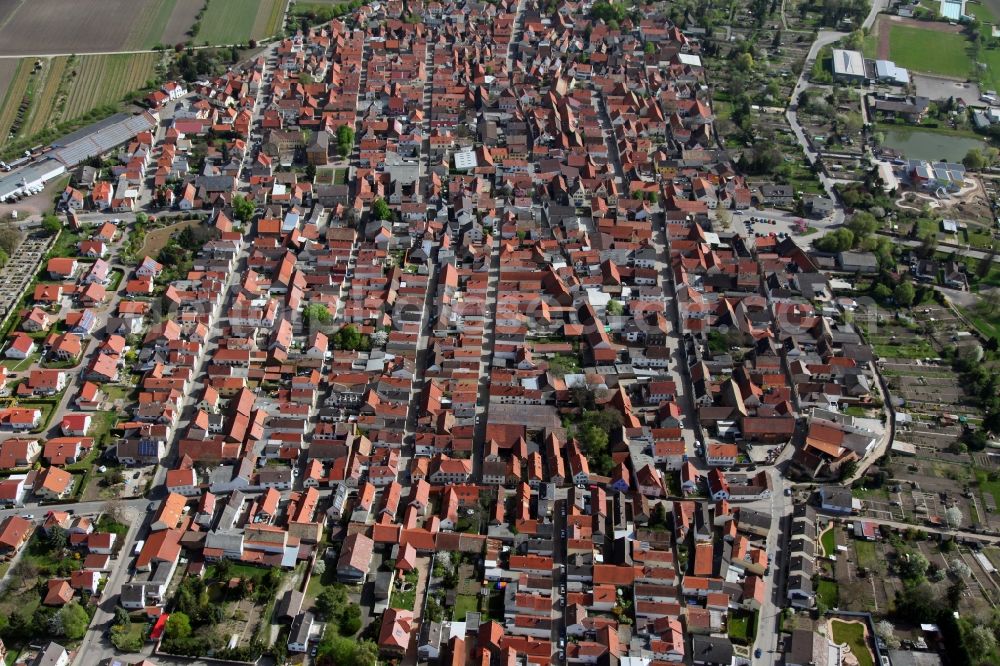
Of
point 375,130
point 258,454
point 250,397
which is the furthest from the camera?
point 375,130

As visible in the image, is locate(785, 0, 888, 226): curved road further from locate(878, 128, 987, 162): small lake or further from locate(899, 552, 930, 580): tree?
locate(899, 552, 930, 580): tree

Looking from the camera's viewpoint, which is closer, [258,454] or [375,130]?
[258,454]

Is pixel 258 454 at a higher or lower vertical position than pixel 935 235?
lower

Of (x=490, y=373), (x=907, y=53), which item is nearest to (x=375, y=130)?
(x=490, y=373)

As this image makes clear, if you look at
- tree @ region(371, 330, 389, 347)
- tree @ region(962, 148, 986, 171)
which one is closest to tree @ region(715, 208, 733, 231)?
tree @ region(962, 148, 986, 171)

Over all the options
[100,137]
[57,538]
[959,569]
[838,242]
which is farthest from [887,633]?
[100,137]

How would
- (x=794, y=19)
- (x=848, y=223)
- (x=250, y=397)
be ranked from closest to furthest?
(x=250, y=397) → (x=848, y=223) → (x=794, y=19)

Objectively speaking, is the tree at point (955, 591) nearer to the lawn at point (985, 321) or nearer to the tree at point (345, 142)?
the lawn at point (985, 321)

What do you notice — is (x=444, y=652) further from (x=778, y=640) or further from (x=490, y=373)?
(x=490, y=373)
